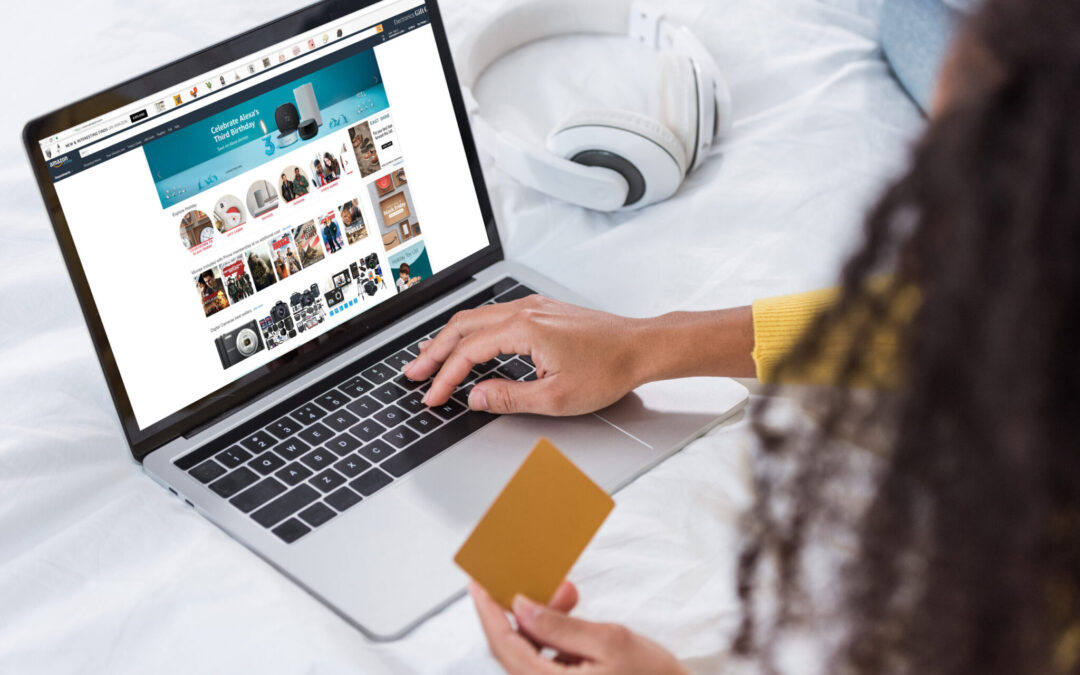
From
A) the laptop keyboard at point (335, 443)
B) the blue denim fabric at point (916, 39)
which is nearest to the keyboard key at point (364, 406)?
the laptop keyboard at point (335, 443)

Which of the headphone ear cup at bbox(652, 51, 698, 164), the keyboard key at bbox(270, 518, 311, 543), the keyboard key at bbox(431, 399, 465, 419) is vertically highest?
the headphone ear cup at bbox(652, 51, 698, 164)

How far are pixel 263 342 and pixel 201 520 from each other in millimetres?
149

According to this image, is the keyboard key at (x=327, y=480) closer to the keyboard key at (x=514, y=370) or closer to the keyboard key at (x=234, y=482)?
the keyboard key at (x=234, y=482)

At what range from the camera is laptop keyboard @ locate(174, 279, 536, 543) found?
0.70 meters

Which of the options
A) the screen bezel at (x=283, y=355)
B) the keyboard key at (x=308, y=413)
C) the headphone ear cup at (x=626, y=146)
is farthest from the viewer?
the headphone ear cup at (x=626, y=146)

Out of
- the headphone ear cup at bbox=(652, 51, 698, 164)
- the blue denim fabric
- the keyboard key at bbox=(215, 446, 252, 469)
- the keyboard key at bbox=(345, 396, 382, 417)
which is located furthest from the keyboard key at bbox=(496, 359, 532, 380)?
the blue denim fabric

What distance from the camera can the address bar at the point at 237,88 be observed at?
0.68m

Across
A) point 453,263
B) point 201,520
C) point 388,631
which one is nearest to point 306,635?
point 388,631

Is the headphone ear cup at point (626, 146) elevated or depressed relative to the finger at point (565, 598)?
elevated

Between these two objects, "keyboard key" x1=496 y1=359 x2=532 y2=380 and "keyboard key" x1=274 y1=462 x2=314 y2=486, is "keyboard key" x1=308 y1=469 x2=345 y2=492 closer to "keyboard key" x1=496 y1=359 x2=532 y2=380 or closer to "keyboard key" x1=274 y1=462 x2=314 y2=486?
"keyboard key" x1=274 y1=462 x2=314 y2=486

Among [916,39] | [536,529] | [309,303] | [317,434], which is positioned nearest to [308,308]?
[309,303]

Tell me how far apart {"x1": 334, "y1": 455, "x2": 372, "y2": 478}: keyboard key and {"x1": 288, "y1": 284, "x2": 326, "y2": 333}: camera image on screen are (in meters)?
0.13

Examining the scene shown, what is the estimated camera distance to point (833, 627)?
1.45ft

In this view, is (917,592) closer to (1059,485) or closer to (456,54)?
(1059,485)
